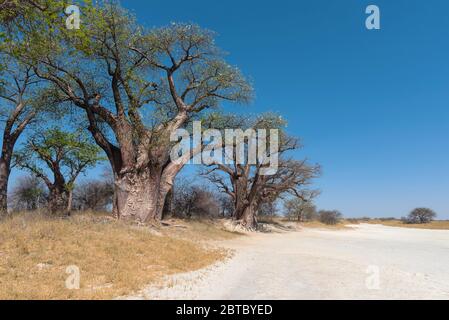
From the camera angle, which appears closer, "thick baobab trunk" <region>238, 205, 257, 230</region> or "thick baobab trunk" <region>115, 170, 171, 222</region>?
"thick baobab trunk" <region>115, 170, 171, 222</region>

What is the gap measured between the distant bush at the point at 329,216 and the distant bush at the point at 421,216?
1443 cm

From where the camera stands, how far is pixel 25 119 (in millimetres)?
18688

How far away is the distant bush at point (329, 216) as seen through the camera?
52.0m

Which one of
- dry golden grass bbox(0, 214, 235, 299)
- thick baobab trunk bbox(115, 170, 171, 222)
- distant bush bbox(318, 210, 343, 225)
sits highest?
thick baobab trunk bbox(115, 170, 171, 222)

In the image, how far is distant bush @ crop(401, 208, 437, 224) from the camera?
5391 cm

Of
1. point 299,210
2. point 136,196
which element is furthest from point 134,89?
point 299,210

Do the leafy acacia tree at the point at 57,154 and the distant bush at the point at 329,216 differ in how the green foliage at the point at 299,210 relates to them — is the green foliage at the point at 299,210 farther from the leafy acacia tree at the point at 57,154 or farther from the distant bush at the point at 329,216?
the leafy acacia tree at the point at 57,154

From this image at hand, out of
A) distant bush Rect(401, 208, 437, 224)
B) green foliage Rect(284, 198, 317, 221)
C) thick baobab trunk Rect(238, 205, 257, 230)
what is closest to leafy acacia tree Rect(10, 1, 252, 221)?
thick baobab trunk Rect(238, 205, 257, 230)

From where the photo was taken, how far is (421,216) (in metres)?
54.8

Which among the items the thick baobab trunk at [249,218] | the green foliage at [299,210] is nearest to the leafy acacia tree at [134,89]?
the thick baobab trunk at [249,218]

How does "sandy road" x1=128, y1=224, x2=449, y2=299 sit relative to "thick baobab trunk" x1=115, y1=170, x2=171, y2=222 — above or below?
below

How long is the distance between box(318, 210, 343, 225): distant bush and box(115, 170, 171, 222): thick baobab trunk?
43.8 metres

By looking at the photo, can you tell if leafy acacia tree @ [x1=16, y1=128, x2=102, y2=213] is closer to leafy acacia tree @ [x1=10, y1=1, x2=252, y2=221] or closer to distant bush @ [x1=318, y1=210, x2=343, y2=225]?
leafy acacia tree @ [x1=10, y1=1, x2=252, y2=221]
